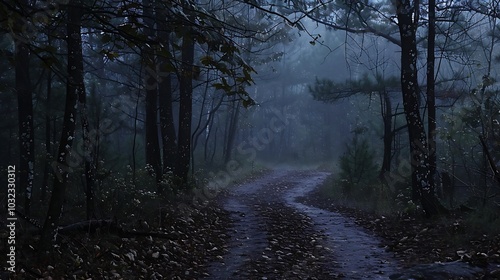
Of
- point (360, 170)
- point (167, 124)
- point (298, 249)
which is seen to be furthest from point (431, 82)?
point (167, 124)

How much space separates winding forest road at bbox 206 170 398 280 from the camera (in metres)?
6.86

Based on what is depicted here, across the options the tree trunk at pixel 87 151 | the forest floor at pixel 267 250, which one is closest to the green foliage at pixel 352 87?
the forest floor at pixel 267 250

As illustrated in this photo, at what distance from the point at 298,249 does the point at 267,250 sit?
594 millimetres

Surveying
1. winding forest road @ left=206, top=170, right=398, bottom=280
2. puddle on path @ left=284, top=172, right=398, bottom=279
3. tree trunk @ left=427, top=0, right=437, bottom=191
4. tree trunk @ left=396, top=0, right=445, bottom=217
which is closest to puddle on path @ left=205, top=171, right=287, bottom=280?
winding forest road @ left=206, top=170, right=398, bottom=280

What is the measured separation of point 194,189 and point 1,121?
856cm

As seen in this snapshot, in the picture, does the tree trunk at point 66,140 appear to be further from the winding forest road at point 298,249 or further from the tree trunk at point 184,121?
the tree trunk at point 184,121

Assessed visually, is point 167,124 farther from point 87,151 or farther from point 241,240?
point 87,151

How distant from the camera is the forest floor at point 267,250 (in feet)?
19.5

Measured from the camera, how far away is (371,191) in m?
17.0

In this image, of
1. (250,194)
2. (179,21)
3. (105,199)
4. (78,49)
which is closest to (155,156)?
(105,199)

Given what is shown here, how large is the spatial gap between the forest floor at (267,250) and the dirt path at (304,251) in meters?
0.02

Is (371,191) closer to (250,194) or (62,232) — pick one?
(250,194)

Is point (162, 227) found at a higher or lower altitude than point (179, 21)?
lower

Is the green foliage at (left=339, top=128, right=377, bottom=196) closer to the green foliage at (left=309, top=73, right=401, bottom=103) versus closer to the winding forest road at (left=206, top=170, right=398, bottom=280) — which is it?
the green foliage at (left=309, top=73, right=401, bottom=103)
